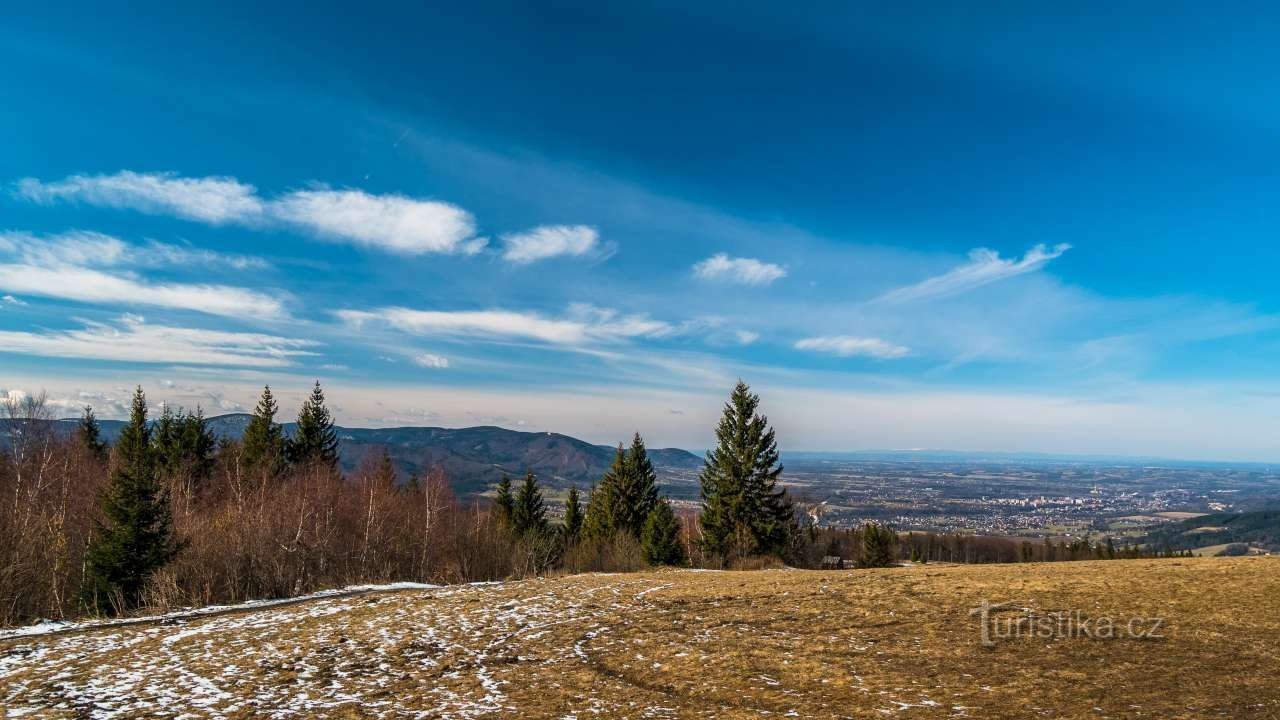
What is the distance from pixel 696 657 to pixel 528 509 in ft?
166

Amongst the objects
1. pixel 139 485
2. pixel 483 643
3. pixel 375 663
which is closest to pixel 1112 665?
pixel 483 643

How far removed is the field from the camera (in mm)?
9680

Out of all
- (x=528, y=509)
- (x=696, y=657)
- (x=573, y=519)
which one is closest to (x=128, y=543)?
(x=696, y=657)

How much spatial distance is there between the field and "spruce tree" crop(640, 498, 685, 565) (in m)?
27.0

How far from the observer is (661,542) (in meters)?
46.5

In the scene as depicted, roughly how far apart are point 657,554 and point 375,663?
35.5 meters

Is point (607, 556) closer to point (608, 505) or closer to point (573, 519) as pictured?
point (608, 505)

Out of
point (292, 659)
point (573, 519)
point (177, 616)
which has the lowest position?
point (573, 519)

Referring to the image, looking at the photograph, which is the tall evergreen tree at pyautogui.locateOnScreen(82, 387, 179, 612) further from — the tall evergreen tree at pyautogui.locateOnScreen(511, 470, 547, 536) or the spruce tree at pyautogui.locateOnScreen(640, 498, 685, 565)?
the tall evergreen tree at pyautogui.locateOnScreen(511, 470, 547, 536)

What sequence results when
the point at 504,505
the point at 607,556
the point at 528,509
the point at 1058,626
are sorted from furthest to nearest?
the point at 504,505 → the point at 528,509 → the point at 607,556 → the point at 1058,626

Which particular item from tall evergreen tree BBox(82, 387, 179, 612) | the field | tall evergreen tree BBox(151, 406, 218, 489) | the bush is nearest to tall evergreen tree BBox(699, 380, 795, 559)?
the bush

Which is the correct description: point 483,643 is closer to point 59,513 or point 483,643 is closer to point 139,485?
point 139,485

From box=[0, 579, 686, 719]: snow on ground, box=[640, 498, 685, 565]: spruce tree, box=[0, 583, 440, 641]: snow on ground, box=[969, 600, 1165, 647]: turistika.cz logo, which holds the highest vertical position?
box=[969, 600, 1165, 647]: turistika.cz logo

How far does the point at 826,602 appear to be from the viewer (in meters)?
18.1
